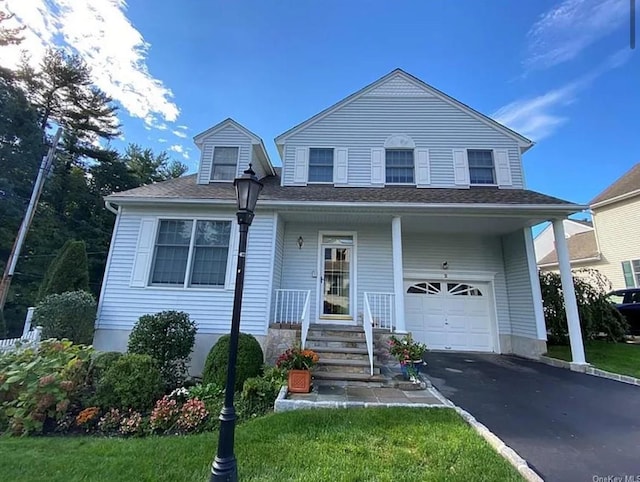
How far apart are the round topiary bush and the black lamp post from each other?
8.70 ft

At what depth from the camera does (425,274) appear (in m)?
8.66

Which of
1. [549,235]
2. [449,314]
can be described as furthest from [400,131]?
[549,235]

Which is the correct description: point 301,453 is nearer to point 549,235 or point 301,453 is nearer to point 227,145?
point 227,145

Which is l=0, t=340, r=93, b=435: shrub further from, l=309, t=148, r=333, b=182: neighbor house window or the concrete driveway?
l=309, t=148, r=333, b=182: neighbor house window

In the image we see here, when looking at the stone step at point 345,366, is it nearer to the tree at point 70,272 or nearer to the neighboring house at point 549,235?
the tree at point 70,272

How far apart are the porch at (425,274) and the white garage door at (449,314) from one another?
3 cm

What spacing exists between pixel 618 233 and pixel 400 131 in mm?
13875

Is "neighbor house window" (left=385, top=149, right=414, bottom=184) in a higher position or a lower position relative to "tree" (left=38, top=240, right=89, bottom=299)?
higher

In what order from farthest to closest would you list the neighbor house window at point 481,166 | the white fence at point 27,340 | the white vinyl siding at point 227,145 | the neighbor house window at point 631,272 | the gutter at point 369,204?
1. the neighbor house window at point 631,272
2. the neighbor house window at point 481,166
3. the white vinyl siding at point 227,145
4. the gutter at point 369,204
5. the white fence at point 27,340

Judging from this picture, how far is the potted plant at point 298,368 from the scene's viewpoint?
4.71 m

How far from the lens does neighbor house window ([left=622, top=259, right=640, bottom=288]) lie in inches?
527

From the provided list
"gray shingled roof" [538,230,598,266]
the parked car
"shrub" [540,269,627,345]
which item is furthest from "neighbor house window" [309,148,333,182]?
"gray shingled roof" [538,230,598,266]

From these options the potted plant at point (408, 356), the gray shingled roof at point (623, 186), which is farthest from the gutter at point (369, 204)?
the gray shingled roof at point (623, 186)

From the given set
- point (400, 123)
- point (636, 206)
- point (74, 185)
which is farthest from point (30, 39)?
point (636, 206)
